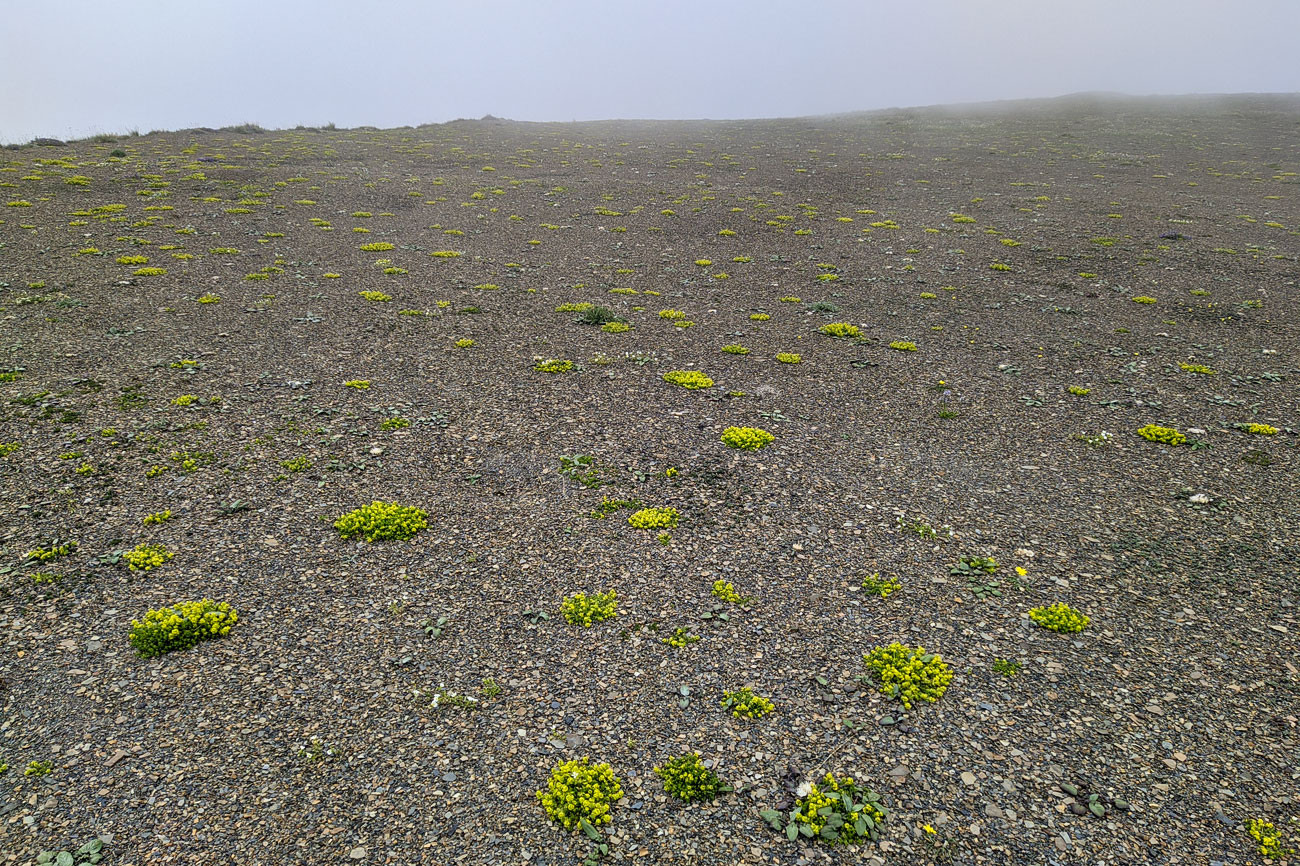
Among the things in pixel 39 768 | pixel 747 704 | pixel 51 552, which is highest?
pixel 51 552

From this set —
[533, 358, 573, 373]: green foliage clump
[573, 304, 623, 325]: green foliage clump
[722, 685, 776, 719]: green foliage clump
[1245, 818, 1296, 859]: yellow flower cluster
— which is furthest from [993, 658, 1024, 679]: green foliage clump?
[573, 304, 623, 325]: green foliage clump

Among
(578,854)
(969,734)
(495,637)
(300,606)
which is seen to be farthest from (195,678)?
(969,734)

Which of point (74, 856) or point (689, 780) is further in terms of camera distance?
point (689, 780)

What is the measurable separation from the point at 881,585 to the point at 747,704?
3.39m

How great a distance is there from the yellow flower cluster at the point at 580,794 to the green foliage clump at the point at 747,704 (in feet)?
5.87

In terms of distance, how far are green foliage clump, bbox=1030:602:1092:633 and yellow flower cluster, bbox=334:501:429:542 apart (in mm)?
10335

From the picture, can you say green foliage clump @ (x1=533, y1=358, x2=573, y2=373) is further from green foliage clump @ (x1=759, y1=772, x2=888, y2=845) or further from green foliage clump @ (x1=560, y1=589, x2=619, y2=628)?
green foliage clump @ (x1=759, y1=772, x2=888, y2=845)

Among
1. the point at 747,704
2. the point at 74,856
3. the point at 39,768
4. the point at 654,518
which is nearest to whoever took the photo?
the point at 74,856

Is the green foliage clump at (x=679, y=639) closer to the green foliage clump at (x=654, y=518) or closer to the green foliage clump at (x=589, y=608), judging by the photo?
the green foliage clump at (x=589, y=608)

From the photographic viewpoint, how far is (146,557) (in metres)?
9.80

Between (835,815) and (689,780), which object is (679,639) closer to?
(689,780)

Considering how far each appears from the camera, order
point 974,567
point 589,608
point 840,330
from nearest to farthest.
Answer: point 589,608 < point 974,567 < point 840,330

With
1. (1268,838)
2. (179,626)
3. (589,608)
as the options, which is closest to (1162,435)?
(1268,838)

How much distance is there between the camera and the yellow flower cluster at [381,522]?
10.8m
